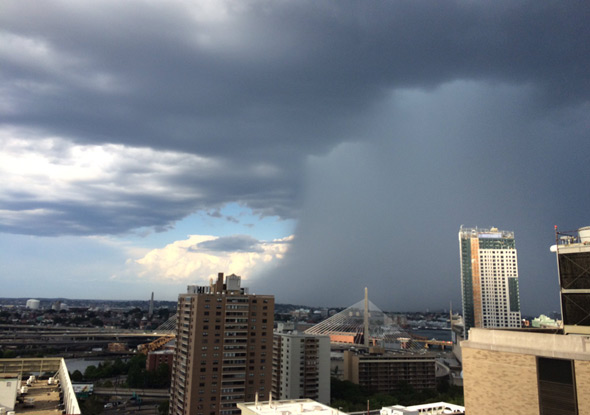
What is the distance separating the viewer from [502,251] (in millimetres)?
109062

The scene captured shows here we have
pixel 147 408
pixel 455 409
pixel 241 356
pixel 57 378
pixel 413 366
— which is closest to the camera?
pixel 57 378

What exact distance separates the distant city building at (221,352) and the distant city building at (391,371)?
2841 cm

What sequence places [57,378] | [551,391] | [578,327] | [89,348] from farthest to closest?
[89,348]
[57,378]
[578,327]
[551,391]

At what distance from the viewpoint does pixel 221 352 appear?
41.4 m

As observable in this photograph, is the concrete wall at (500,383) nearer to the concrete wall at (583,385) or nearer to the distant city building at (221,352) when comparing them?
the concrete wall at (583,385)

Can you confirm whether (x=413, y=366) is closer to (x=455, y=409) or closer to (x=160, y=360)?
(x=455, y=409)

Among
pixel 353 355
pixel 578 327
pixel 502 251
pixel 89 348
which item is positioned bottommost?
pixel 89 348

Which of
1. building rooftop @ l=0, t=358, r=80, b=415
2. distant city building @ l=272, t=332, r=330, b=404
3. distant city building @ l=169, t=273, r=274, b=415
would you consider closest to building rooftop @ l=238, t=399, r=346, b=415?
A: building rooftop @ l=0, t=358, r=80, b=415

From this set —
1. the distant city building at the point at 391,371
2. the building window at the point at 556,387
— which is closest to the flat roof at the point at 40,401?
the building window at the point at 556,387

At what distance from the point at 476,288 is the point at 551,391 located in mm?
108189

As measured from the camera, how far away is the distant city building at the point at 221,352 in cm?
4003

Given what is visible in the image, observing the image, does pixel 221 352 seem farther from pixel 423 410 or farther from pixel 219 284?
pixel 423 410

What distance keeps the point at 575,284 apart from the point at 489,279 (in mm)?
105151

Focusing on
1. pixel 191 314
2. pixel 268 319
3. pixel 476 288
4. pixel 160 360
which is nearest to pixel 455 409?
pixel 268 319
